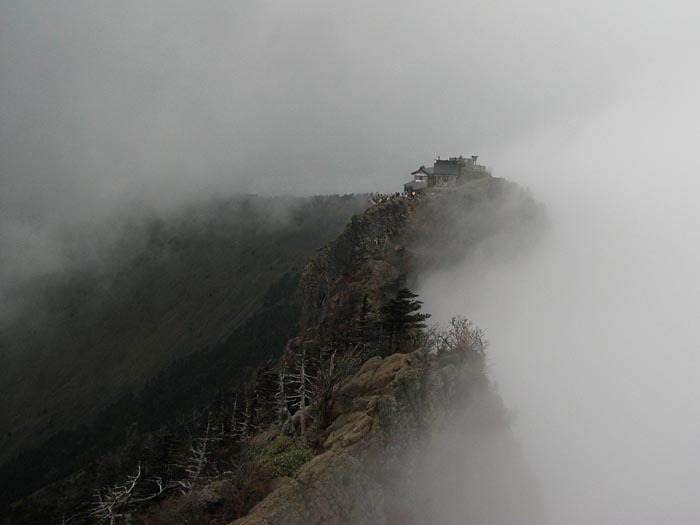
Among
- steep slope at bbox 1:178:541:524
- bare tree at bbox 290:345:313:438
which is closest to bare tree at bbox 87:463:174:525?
steep slope at bbox 1:178:541:524

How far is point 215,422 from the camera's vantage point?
72750 millimetres

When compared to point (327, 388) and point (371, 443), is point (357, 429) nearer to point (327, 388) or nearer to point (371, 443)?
point (371, 443)

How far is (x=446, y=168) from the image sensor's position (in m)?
110

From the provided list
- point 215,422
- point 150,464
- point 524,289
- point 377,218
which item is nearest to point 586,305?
point 524,289

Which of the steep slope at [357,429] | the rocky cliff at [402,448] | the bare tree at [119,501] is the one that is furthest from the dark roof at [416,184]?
the bare tree at [119,501]

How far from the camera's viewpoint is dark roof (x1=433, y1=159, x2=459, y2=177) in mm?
109188

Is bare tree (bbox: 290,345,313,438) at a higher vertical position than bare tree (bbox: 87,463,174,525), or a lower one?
higher

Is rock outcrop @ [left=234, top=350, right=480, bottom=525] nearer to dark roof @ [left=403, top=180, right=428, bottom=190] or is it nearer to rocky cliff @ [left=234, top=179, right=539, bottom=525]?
rocky cliff @ [left=234, top=179, right=539, bottom=525]

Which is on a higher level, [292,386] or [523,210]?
[523,210]

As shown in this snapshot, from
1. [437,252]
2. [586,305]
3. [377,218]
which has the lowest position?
[586,305]

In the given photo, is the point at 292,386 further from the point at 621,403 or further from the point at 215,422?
the point at 621,403

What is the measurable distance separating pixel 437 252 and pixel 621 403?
4196cm

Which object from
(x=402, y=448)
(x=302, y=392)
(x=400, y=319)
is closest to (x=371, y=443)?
(x=402, y=448)

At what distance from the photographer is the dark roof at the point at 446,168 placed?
109 metres
